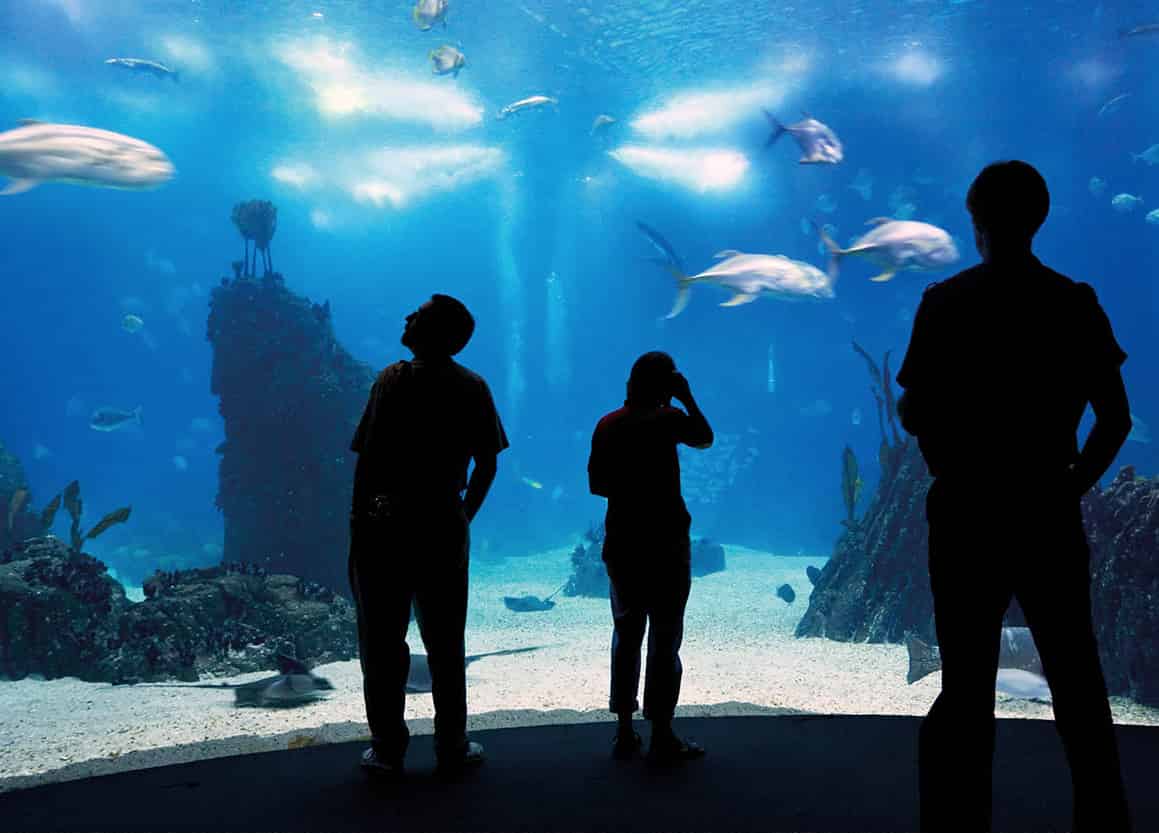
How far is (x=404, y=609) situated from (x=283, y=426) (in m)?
9.98

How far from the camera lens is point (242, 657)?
6789mm

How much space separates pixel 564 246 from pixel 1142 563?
4242 centimetres

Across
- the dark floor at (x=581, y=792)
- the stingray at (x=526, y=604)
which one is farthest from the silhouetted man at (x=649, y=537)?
the stingray at (x=526, y=604)

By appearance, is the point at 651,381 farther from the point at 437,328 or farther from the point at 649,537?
the point at 437,328

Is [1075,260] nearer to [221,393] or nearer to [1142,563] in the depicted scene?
[1142,563]

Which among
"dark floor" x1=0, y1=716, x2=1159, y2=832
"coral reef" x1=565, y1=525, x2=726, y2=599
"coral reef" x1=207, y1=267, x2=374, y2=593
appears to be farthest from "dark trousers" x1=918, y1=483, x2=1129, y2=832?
"coral reef" x1=565, y1=525, x2=726, y2=599

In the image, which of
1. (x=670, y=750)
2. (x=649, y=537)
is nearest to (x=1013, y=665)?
(x=670, y=750)

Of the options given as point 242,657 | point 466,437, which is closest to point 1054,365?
point 466,437

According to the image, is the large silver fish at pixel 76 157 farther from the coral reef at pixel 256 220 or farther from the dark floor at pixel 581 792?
the coral reef at pixel 256 220

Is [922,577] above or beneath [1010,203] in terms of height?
beneath

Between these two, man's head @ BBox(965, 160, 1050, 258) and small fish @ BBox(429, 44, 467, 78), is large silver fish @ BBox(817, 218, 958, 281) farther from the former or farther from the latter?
small fish @ BBox(429, 44, 467, 78)

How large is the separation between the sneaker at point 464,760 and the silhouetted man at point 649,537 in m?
0.60

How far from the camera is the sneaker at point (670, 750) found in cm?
314

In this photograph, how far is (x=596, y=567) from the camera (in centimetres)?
1642
